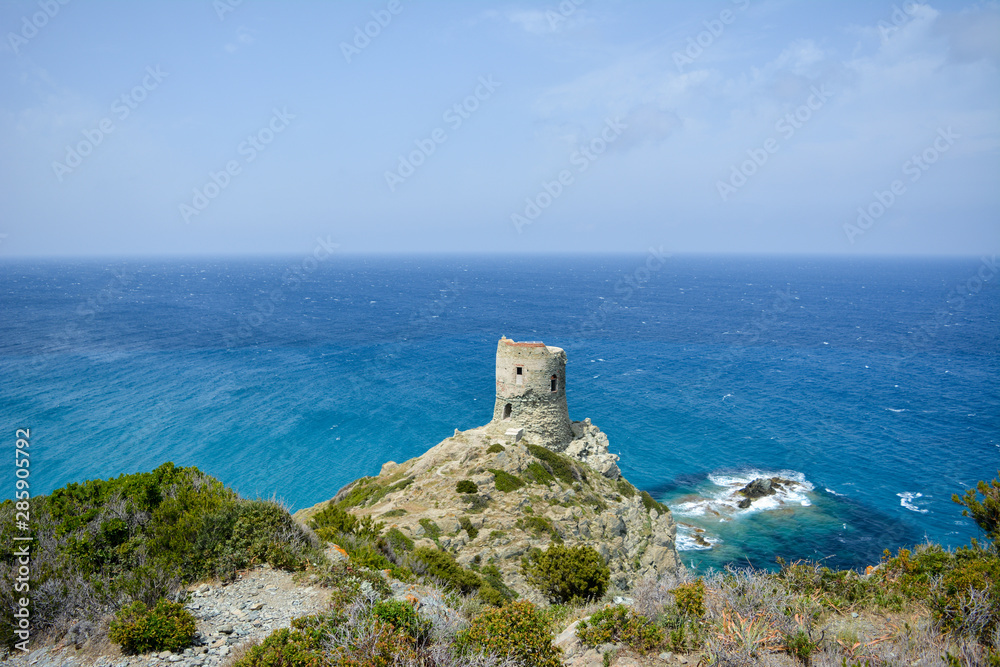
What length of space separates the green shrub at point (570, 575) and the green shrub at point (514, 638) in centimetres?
882

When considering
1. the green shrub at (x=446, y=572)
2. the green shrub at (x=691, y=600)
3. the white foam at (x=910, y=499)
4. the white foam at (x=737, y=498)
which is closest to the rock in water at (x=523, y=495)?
the green shrub at (x=446, y=572)

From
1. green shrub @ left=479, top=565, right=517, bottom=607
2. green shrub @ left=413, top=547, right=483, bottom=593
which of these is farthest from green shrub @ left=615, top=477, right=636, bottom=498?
green shrub @ left=413, top=547, right=483, bottom=593

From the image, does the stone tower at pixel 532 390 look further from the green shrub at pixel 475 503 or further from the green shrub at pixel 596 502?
the green shrub at pixel 475 503

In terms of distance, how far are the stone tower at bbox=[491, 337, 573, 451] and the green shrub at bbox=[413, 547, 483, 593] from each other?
15.0 meters

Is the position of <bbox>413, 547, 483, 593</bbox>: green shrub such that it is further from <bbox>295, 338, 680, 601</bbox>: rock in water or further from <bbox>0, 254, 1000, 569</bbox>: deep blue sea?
<bbox>0, 254, 1000, 569</bbox>: deep blue sea

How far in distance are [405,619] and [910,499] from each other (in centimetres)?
5025

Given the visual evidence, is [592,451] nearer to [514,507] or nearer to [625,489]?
[625,489]

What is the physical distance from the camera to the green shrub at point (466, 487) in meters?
27.1

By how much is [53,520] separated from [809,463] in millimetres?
56891

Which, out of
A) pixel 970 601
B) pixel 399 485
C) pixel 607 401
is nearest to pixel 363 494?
pixel 399 485

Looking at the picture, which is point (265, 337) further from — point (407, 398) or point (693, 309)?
point (693, 309)

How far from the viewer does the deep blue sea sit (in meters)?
44.2

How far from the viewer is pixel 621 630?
37.9 feet

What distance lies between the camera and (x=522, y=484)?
28.6 m
